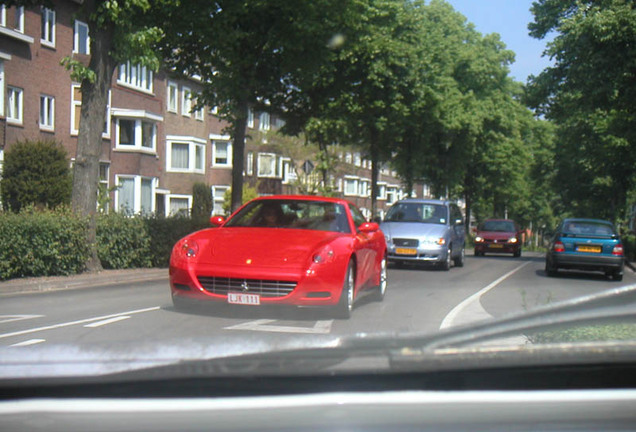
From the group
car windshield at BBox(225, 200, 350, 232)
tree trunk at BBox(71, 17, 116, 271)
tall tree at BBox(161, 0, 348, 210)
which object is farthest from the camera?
tall tree at BBox(161, 0, 348, 210)

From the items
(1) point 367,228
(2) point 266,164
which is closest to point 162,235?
(1) point 367,228

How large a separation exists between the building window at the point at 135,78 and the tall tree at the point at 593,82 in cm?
1928

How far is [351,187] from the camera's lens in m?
86.2

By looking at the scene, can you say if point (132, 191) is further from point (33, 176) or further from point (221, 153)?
point (221, 153)

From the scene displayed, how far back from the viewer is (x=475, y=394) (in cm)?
150

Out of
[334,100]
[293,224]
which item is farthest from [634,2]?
[293,224]

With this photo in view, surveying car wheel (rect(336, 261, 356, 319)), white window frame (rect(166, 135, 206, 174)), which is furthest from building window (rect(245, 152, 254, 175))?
car wheel (rect(336, 261, 356, 319))

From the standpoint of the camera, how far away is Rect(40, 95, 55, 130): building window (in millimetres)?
30875

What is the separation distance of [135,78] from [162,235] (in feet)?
77.4

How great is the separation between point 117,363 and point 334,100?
2598 cm

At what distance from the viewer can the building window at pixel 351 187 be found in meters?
85.2

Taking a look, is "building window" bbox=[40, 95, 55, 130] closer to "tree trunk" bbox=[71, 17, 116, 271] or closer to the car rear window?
"tree trunk" bbox=[71, 17, 116, 271]

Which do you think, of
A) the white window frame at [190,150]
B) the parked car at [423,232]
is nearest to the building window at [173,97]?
the white window frame at [190,150]

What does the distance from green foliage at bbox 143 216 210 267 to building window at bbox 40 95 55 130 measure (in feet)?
50.9
